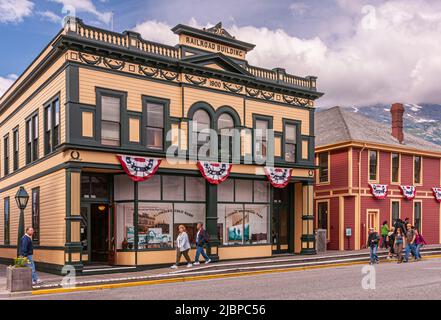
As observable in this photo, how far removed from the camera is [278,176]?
88.3ft

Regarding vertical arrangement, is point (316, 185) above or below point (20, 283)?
above

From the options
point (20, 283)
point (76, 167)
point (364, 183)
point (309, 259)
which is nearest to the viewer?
point (20, 283)

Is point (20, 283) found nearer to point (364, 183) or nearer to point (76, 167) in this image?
point (76, 167)

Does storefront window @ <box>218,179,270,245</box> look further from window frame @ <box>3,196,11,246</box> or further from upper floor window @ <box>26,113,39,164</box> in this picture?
window frame @ <box>3,196,11,246</box>

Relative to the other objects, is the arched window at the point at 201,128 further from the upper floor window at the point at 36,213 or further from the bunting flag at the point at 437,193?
the bunting flag at the point at 437,193

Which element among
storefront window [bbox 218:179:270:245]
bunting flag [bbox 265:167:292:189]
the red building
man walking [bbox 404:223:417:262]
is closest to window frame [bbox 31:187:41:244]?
storefront window [bbox 218:179:270:245]

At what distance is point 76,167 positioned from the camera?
2062 cm

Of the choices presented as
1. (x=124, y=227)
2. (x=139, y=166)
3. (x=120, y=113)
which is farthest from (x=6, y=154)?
(x=139, y=166)

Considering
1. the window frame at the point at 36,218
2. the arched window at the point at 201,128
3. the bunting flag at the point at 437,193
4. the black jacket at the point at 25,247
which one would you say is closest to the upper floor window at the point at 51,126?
the window frame at the point at 36,218

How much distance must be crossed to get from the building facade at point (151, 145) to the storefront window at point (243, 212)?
0.17 ft

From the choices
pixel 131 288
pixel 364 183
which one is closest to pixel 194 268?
pixel 131 288

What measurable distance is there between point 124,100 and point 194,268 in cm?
710

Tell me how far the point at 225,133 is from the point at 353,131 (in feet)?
39.4

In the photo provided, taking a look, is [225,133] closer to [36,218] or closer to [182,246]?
[182,246]
